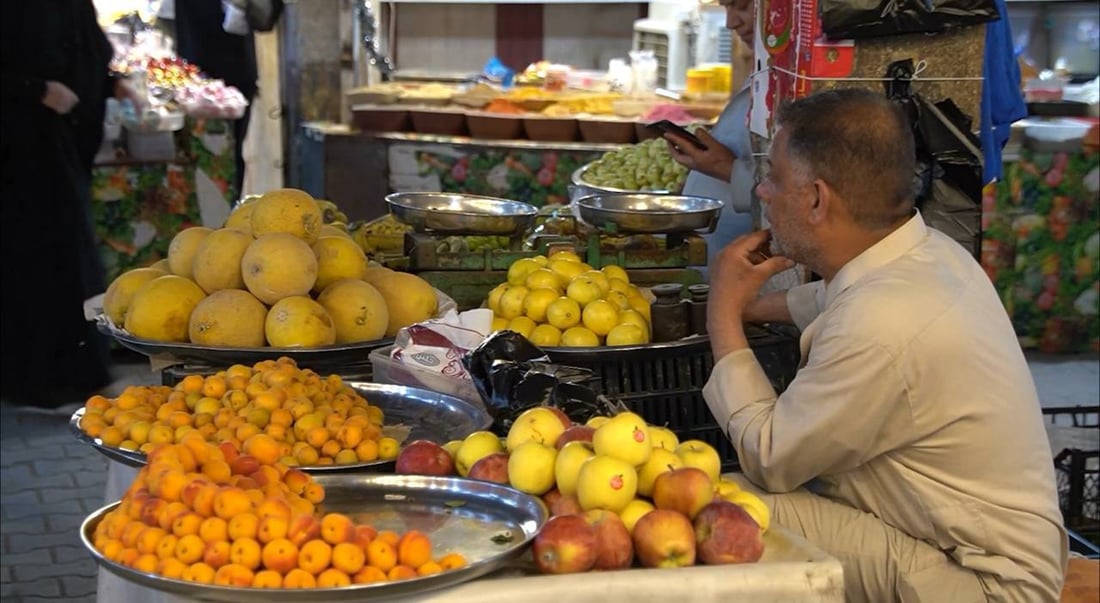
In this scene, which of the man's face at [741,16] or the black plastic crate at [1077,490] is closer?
the black plastic crate at [1077,490]

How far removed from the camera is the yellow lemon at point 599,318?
3.12 meters

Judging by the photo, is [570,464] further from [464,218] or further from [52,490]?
[52,490]

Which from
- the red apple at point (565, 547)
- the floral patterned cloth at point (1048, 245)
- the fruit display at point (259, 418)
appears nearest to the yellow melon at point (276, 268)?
the fruit display at point (259, 418)

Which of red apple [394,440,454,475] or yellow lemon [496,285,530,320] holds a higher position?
yellow lemon [496,285,530,320]

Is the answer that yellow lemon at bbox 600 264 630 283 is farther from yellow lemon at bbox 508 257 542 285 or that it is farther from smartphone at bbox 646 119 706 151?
smartphone at bbox 646 119 706 151

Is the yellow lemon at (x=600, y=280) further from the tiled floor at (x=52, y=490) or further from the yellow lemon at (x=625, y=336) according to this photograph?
the tiled floor at (x=52, y=490)

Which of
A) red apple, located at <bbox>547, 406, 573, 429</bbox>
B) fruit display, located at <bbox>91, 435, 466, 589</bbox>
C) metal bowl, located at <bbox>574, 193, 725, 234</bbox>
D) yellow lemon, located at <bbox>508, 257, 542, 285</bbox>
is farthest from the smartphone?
fruit display, located at <bbox>91, 435, 466, 589</bbox>

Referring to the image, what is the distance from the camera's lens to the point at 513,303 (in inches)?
128

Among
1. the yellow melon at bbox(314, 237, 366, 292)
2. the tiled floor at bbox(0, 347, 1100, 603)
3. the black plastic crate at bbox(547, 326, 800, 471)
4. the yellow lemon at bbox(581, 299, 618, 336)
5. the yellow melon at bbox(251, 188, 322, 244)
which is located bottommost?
the tiled floor at bbox(0, 347, 1100, 603)

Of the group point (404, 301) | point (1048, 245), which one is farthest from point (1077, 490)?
point (1048, 245)

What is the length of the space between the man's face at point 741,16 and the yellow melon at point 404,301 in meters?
1.77

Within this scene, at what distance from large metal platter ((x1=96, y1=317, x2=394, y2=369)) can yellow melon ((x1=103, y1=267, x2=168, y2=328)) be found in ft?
0.35

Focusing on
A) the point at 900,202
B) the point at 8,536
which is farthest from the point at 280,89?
the point at 900,202

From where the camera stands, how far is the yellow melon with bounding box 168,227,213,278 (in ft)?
10.7
